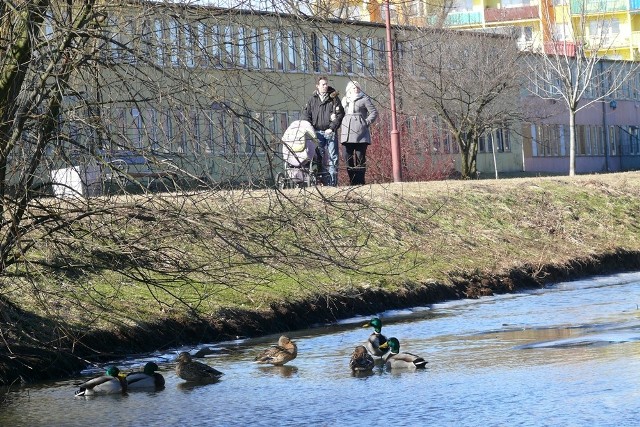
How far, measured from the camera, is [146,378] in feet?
46.9

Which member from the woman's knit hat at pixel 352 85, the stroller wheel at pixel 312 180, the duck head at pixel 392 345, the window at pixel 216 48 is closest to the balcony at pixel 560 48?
the woman's knit hat at pixel 352 85

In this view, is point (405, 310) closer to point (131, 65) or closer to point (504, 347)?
point (504, 347)

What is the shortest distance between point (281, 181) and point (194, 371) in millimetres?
2538

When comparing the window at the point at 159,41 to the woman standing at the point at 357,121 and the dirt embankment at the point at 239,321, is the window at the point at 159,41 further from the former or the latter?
the woman standing at the point at 357,121

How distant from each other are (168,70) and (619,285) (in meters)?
13.9

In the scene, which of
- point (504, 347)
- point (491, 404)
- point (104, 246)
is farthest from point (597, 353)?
point (104, 246)

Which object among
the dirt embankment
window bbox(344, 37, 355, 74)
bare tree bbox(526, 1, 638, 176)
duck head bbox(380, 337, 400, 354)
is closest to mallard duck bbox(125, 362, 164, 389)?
the dirt embankment

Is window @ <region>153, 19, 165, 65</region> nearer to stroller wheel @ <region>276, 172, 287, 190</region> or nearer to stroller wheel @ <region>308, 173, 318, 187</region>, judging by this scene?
stroller wheel @ <region>276, 172, 287, 190</region>

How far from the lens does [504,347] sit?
54.0 feet

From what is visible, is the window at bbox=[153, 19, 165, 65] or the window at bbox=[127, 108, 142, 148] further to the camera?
the window at bbox=[127, 108, 142, 148]

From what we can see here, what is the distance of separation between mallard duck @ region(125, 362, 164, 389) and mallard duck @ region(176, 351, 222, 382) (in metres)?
0.23

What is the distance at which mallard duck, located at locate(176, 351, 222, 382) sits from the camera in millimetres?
14258

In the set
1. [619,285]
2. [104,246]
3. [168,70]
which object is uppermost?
[168,70]

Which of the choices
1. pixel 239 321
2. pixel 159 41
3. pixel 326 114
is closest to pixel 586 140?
pixel 326 114
